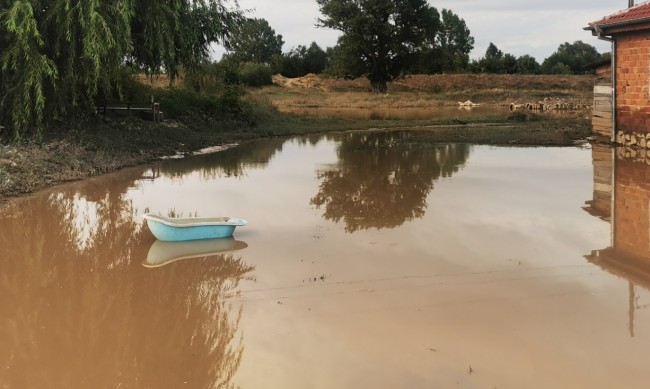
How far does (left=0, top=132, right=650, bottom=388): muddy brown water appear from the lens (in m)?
4.67

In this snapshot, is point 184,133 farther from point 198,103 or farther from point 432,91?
point 432,91

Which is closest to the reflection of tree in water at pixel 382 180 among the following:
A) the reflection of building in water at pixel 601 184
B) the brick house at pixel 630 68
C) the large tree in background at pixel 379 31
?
the reflection of building in water at pixel 601 184

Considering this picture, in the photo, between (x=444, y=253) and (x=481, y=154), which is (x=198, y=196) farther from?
(x=481, y=154)

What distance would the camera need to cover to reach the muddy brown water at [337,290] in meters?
4.67

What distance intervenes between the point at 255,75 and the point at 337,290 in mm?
52677

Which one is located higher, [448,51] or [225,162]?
[448,51]

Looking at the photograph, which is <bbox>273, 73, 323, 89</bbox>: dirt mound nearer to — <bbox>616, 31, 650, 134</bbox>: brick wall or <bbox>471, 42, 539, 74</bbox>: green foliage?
<bbox>471, 42, 539, 74</bbox>: green foliage

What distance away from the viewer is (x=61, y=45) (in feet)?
47.4

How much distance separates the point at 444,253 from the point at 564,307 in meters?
2.04

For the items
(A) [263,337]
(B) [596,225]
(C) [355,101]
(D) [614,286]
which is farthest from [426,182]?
(C) [355,101]

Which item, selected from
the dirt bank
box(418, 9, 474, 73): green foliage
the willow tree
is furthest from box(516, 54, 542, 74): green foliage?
the willow tree

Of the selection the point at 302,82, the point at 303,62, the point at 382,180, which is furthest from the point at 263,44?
the point at 382,180

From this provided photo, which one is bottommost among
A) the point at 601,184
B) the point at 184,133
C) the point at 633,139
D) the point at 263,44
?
the point at 601,184

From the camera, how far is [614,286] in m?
6.41
